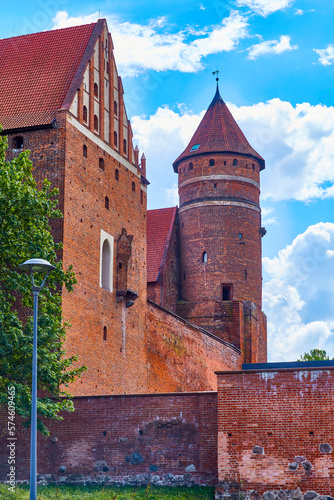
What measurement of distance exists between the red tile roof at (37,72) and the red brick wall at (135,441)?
10988 mm

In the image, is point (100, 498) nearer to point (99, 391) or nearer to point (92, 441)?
point (92, 441)

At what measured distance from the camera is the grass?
2012 cm

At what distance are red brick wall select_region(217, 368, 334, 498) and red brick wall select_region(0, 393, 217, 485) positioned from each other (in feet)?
2.67

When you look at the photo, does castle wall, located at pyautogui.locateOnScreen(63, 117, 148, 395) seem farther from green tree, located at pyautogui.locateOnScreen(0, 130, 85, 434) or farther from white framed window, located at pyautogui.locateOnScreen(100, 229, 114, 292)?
green tree, located at pyautogui.locateOnScreen(0, 130, 85, 434)

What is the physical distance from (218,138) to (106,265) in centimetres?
1601

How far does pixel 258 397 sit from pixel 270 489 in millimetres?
2301

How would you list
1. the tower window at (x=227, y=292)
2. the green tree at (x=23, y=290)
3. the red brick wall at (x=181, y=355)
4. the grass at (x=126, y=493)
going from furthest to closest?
the tower window at (x=227, y=292), the red brick wall at (x=181, y=355), the green tree at (x=23, y=290), the grass at (x=126, y=493)

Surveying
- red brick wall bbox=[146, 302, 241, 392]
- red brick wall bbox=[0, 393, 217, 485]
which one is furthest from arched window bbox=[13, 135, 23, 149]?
red brick wall bbox=[0, 393, 217, 485]

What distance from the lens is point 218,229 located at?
140ft

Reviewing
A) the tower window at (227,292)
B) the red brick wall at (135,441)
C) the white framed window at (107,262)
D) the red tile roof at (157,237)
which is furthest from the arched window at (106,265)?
the tower window at (227,292)

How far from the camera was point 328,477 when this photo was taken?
19516mm

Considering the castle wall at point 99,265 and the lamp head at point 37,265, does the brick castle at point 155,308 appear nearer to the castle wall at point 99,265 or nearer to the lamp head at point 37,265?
the castle wall at point 99,265

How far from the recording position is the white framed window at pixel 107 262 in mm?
30453

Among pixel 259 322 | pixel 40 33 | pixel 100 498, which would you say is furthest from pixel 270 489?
pixel 259 322
